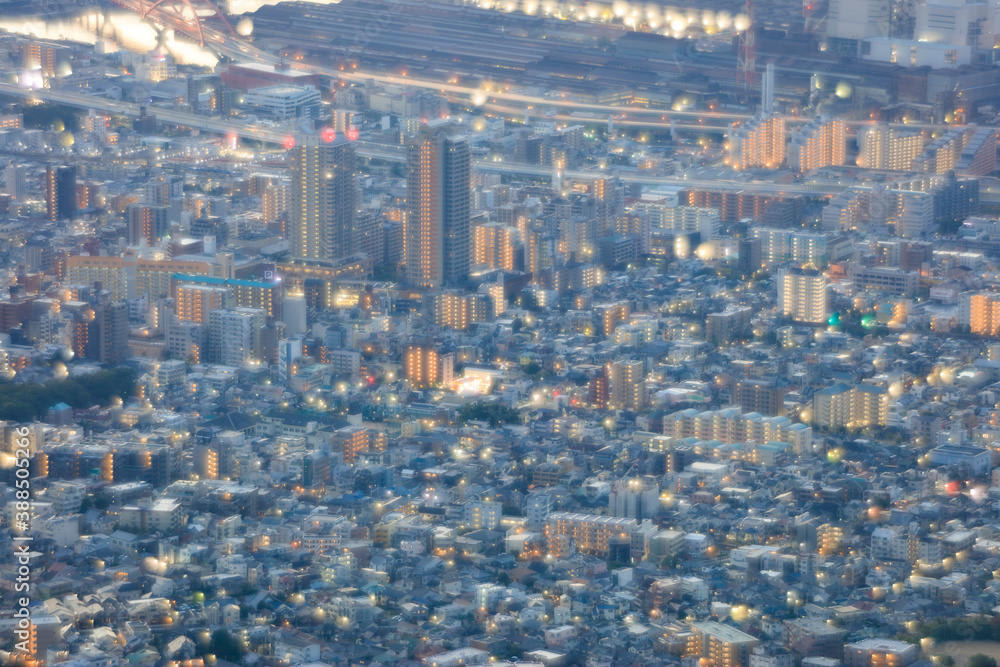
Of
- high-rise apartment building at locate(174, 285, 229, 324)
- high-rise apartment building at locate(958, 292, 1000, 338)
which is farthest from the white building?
high-rise apartment building at locate(174, 285, 229, 324)

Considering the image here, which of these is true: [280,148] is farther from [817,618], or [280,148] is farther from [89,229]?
[817,618]

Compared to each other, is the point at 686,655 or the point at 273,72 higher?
the point at 273,72

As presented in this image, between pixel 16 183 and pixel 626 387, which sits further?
pixel 16 183

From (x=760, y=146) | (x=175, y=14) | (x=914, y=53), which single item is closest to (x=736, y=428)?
(x=760, y=146)

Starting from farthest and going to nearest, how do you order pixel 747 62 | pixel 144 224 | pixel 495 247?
pixel 747 62, pixel 144 224, pixel 495 247

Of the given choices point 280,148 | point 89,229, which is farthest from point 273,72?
point 89,229

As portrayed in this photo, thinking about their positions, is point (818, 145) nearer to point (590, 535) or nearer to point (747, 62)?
point (747, 62)
